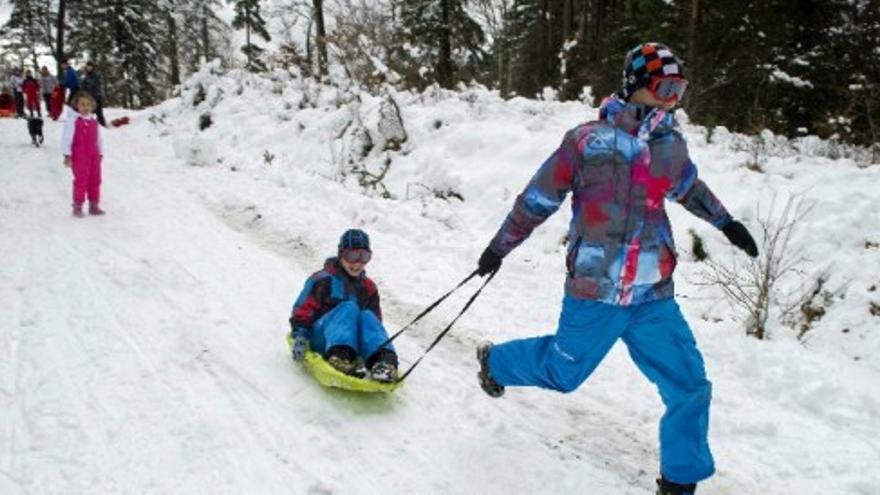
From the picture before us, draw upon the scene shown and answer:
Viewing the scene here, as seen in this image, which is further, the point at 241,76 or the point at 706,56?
the point at 241,76

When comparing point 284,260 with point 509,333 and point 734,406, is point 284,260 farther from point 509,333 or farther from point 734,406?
point 734,406

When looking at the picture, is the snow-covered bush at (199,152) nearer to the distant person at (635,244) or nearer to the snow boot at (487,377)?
the snow boot at (487,377)

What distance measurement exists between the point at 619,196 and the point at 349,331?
186 cm

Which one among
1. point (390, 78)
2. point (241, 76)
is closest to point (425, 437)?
point (390, 78)

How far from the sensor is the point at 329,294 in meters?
4.31

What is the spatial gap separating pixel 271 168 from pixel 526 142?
3765 millimetres

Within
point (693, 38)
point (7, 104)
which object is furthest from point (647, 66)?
point (7, 104)

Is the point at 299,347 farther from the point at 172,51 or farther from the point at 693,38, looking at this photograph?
the point at 172,51

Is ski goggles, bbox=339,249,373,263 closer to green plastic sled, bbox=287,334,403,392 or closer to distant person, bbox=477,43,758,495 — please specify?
green plastic sled, bbox=287,334,403,392

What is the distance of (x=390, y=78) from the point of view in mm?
12562

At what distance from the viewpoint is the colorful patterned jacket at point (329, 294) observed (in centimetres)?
425

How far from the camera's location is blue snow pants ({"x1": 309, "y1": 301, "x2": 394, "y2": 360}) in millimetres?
4043

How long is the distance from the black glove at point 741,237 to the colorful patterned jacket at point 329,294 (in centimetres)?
216

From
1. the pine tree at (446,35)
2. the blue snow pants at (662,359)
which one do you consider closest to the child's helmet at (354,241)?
the blue snow pants at (662,359)
